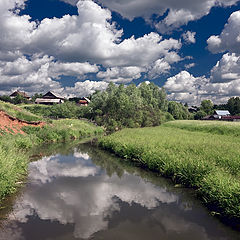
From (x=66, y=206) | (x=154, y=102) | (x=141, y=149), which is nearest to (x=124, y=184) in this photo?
(x=66, y=206)

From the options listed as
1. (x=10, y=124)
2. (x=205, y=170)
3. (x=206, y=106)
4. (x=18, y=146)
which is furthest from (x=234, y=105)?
(x=205, y=170)

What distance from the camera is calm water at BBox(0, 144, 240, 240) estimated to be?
8203 millimetres

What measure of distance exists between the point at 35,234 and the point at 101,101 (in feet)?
228

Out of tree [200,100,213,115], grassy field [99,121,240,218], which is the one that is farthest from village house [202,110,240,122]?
grassy field [99,121,240,218]

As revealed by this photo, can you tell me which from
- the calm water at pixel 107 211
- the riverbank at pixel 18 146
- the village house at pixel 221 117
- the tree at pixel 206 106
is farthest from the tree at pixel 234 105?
the calm water at pixel 107 211

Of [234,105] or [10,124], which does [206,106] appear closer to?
[234,105]

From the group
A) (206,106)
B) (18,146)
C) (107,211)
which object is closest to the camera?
(107,211)

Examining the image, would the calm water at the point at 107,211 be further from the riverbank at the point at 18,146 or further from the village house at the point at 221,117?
the village house at the point at 221,117

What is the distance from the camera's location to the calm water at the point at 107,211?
Result: 8.20 m

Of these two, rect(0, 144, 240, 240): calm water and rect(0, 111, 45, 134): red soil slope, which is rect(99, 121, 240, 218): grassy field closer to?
rect(0, 144, 240, 240): calm water

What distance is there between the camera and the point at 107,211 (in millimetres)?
10086

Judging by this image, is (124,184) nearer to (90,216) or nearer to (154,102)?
Result: (90,216)

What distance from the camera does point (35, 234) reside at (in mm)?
8102

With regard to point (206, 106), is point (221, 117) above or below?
below
